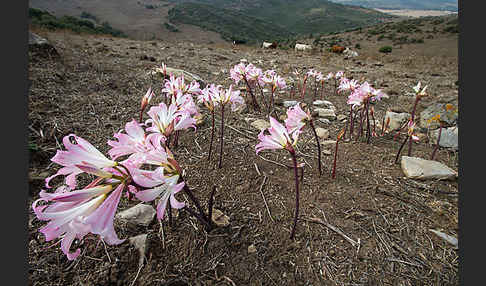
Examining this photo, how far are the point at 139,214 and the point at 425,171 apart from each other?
2.66 metres

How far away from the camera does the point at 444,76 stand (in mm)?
7387

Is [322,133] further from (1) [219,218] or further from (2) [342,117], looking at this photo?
(1) [219,218]

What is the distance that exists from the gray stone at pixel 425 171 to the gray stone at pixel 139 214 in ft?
7.98

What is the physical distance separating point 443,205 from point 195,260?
209cm

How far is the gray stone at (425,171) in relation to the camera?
2246 millimetres

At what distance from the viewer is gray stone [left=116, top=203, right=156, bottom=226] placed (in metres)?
1.56

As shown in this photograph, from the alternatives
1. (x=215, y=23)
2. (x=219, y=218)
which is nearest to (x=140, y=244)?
(x=219, y=218)

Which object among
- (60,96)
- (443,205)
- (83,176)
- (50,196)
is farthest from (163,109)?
(60,96)

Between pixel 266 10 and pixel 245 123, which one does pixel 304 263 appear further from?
pixel 266 10

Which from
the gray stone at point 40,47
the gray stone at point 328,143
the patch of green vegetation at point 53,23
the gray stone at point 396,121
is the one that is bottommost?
the gray stone at point 328,143

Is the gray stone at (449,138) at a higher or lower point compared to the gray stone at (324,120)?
lower

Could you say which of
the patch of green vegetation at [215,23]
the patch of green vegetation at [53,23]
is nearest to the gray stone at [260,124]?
the patch of green vegetation at [53,23]

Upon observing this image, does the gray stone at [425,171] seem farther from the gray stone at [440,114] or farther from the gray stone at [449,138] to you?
the gray stone at [440,114]

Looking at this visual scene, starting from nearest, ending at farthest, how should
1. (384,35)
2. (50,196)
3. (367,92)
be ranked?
(50,196), (367,92), (384,35)
